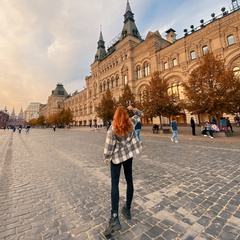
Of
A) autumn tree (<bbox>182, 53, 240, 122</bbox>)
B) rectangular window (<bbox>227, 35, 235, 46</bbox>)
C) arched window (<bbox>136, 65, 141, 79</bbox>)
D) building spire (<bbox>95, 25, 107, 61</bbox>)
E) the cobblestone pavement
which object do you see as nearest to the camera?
the cobblestone pavement

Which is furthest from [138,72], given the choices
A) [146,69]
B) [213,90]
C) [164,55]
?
[213,90]

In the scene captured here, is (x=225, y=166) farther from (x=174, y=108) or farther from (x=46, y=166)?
(x=174, y=108)

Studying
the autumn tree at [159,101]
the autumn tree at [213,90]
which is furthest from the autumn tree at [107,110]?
the autumn tree at [213,90]

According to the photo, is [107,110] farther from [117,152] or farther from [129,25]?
[129,25]

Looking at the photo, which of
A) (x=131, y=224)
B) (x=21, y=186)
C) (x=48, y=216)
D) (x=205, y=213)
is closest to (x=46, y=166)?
(x=21, y=186)

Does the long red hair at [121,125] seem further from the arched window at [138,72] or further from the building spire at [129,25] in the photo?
the building spire at [129,25]

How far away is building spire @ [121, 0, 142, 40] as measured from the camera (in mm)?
39963

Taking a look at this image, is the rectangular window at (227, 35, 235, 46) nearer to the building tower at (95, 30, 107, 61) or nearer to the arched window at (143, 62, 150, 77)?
the arched window at (143, 62, 150, 77)

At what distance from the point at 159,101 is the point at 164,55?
54.6 feet

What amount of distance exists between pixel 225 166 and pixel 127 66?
36.0 metres

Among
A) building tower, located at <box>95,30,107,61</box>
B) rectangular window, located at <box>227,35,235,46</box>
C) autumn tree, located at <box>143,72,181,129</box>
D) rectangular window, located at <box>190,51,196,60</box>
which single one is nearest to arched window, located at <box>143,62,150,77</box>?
rectangular window, located at <box>190,51,196,60</box>

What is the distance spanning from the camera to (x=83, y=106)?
→ 61.6 metres

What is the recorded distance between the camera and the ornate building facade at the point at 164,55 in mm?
22078


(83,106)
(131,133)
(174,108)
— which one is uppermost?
(83,106)
